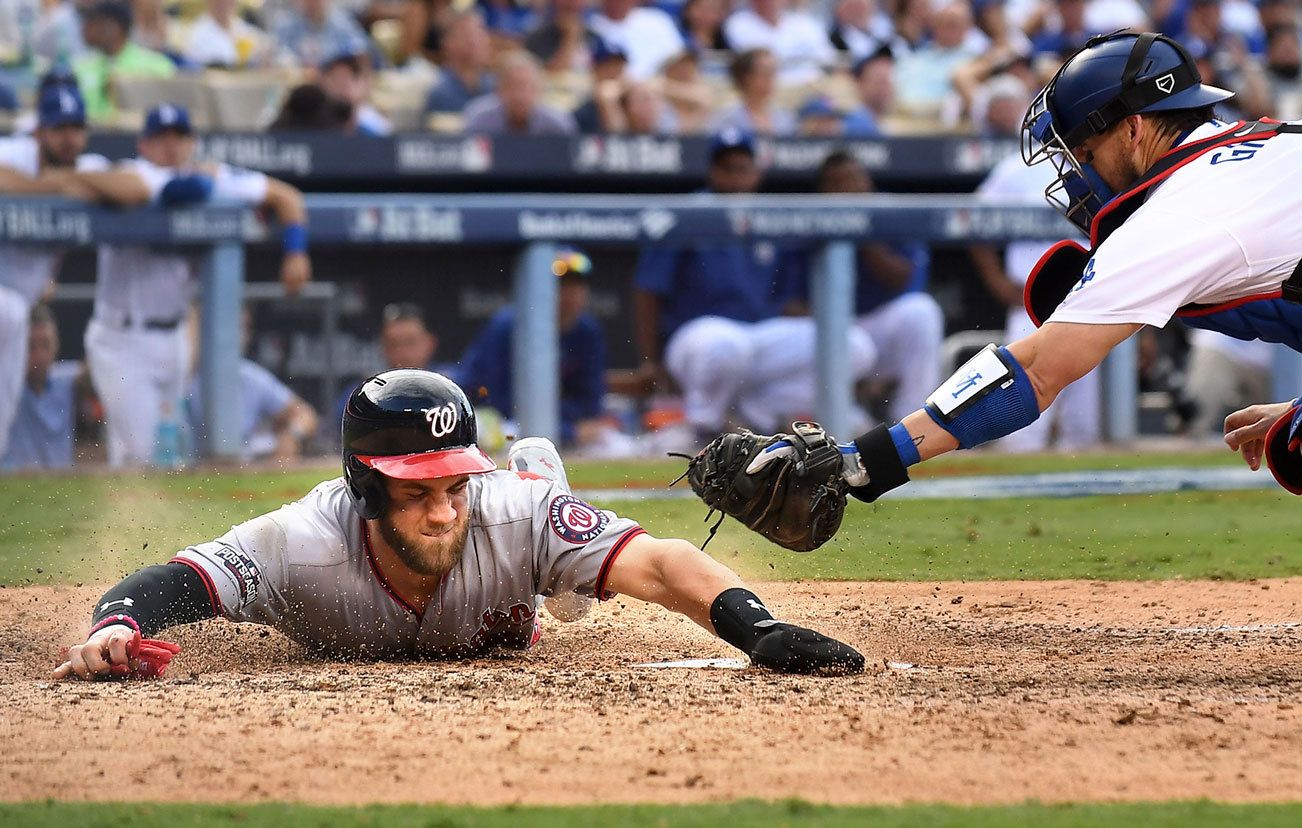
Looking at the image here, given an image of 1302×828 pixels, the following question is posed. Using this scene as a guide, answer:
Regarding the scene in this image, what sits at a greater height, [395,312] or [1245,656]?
[395,312]

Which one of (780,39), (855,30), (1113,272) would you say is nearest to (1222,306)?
(1113,272)

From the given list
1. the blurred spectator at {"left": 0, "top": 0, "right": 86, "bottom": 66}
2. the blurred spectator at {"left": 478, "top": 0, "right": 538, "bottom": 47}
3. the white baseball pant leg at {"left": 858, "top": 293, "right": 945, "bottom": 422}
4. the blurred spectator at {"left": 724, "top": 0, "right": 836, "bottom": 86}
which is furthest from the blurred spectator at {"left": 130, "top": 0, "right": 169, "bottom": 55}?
the white baseball pant leg at {"left": 858, "top": 293, "right": 945, "bottom": 422}

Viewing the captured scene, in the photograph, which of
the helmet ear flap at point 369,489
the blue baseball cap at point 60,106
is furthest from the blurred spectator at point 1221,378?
the helmet ear flap at point 369,489

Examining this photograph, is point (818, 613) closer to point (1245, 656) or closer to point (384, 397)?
point (1245, 656)

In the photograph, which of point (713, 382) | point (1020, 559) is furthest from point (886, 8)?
point (1020, 559)

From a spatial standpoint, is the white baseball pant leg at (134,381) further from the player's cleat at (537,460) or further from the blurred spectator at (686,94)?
the player's cleat at (537,460)

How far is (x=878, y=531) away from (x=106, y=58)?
21.2 feet

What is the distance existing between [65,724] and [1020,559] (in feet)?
14.8

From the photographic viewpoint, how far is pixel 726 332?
10.9m

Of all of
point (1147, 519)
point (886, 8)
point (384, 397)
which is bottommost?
point (1147, 519)

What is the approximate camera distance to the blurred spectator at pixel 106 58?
11.2 metres

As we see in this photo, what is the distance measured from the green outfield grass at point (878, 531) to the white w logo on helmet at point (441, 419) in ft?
8.13

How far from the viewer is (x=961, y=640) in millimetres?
5125

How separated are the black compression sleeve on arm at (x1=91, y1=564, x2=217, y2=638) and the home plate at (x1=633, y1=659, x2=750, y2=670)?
120cm
